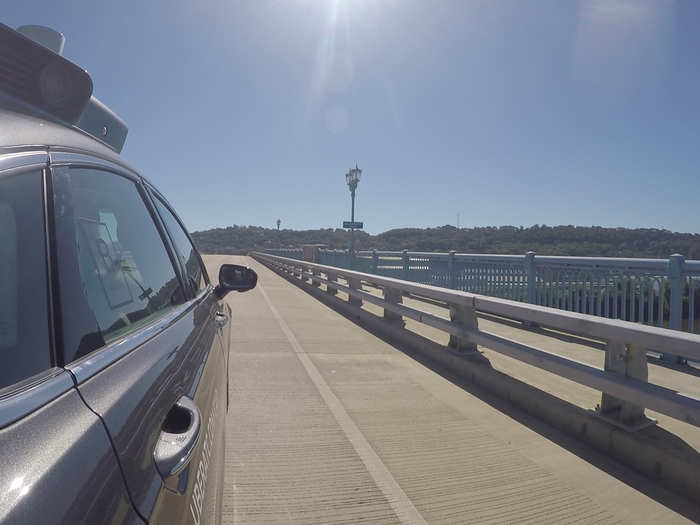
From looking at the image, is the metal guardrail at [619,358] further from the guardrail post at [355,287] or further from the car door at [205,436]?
the guardrail post at [355,287]

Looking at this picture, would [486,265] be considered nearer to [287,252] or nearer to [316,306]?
[316,306]

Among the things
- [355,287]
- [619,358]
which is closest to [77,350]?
[619,358]

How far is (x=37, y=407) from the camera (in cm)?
105

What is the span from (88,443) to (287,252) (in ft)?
116

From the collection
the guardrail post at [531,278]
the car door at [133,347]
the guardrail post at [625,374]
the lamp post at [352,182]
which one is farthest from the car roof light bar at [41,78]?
the lamp post at [352,182]

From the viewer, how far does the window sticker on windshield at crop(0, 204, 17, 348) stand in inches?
46.0

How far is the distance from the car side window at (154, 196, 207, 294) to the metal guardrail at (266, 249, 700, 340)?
5.22 meters

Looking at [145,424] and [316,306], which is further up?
[145,424]

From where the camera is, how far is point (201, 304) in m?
3.15

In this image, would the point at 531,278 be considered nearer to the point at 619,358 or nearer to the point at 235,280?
the point at 619,358

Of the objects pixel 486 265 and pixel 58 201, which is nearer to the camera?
pixel 58 201

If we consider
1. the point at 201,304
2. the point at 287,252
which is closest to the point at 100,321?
the point at 201,304

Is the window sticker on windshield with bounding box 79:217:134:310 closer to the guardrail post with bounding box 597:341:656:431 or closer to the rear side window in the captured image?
the rear side window

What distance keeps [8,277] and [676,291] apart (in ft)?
21.7
